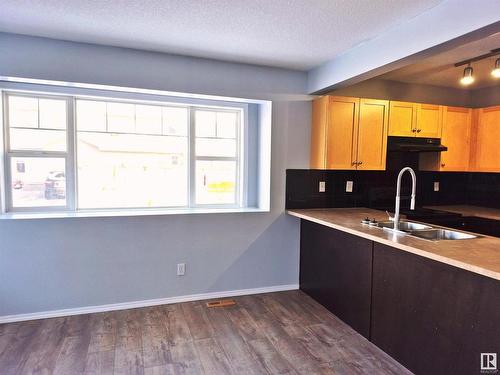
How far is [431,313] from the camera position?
203 centimetres

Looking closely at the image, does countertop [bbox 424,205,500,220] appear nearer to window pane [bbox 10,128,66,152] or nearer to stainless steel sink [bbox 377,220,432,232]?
stainless steel sink [bbox 377,220,432,232]

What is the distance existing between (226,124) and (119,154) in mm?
1199

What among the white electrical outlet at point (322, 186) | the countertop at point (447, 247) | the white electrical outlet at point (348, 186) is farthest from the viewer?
the white electrical outlet at point (348, 186)

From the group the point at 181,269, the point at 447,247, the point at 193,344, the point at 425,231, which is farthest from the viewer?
the point at 181,269

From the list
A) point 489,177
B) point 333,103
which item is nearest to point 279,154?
point 333,103

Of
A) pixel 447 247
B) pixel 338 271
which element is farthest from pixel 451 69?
pixel 338 271

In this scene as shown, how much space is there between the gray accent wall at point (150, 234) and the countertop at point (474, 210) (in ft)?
6.15

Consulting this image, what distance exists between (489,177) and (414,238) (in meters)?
2.71

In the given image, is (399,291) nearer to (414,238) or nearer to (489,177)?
(414,238)

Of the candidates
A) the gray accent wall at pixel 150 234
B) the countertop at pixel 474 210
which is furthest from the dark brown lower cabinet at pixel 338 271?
the countertop at pixel 474 210

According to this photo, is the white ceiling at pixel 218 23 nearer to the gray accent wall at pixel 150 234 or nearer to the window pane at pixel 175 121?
the gray accent wall at pixel 150 234

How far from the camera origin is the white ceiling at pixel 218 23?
6.84ft

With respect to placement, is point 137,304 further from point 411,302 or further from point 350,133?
point 350,133

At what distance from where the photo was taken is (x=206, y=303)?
3.25m
